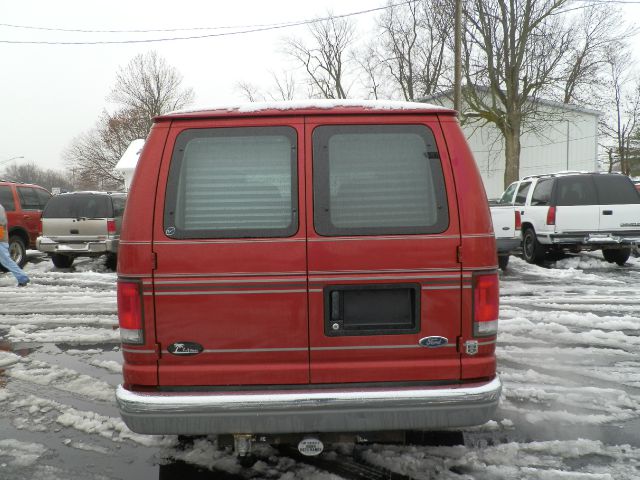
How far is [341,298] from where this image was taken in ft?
9.17

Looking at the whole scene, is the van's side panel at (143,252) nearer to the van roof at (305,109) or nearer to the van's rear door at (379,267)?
the van roof at (305,109)

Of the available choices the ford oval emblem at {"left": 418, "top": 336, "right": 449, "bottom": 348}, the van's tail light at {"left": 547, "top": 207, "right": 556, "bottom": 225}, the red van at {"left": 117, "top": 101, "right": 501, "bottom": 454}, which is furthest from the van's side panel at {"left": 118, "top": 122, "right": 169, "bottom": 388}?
the van's tail light at {"left": 547, "top": 207, "right": 556, "bottom": 225}

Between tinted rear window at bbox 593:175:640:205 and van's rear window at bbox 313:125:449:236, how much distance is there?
9.88m

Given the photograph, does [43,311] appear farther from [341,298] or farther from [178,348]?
[341,298]

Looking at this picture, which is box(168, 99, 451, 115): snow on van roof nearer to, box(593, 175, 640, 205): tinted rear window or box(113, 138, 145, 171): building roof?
box(593, 175, 640, 205): tinted rear window

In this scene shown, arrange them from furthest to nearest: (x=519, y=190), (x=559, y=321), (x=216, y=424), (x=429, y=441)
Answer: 1. (x=519, y=190)
2. (x=559, y=321)
3. (x=429, y=441)
4. (x=216, y=424)

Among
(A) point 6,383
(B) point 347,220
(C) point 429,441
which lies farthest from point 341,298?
(A) point 6,383

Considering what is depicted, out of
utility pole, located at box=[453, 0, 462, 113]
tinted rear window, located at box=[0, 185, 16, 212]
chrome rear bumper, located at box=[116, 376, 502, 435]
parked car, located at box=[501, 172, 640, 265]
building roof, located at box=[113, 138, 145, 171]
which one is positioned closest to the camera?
chrome rear bumper, located at box=[116, 376, 502, 435]

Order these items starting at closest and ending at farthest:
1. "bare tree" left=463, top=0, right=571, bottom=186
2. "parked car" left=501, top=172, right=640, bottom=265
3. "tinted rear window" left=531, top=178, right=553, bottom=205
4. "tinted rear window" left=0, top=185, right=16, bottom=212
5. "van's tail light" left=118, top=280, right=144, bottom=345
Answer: "van's tail light" left=118, top=280, right=144, bottom=345
"parked car" left=501, top=172, right=640, bottom=265
"tinted rear window" left=531, top=178, right=553, bottom=205
"tinted rear window" left=0, top=185, right=16, bottom=212
"bare tree" left=463, top=0, right=571, bottom=186

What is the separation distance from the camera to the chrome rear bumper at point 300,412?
8.71 ft

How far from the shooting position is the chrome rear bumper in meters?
2.66

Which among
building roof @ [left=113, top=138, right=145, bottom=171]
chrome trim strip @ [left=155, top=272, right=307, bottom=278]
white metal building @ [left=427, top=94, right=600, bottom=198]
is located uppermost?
white metal building @ [left=427, top=94, right=600, bottom=198]

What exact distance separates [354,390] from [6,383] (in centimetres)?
402

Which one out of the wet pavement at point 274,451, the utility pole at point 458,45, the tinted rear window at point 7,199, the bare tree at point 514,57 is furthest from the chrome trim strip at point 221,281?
the bare tree at point 514,57
